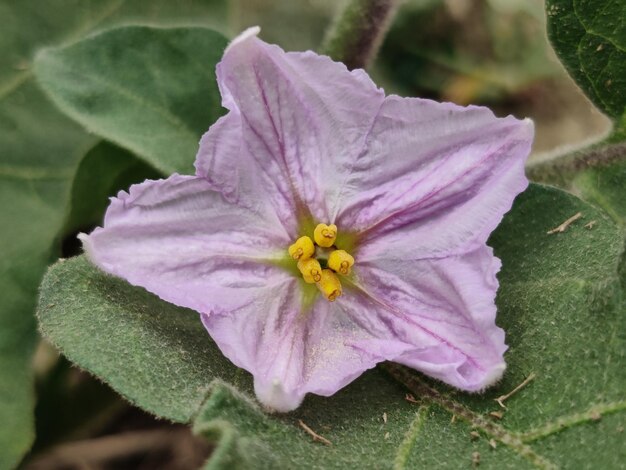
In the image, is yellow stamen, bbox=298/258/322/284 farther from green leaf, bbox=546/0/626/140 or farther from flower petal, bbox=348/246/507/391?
green leaf, bbox=546/0/626/140

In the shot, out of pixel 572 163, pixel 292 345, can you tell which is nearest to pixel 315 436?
pixel 292 345

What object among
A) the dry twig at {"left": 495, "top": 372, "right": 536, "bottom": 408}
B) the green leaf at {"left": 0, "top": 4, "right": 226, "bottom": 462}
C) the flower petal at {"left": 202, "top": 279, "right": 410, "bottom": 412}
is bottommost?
the green leaf at {"left": 0, "top": 4, "right": 226, "bottom": 462}

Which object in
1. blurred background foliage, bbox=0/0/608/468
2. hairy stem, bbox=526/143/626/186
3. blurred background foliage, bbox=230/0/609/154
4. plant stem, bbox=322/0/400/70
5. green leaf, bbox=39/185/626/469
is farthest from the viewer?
blurred background foliage, bbox=230/0/609/154

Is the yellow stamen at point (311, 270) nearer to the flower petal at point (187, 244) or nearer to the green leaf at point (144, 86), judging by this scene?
the flower petal at point (187, 244)

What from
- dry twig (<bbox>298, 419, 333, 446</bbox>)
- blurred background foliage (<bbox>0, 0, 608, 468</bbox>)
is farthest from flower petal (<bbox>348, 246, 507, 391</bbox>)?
blurred background foliage (<bbox>0, 0, 608, 468</bbox>)

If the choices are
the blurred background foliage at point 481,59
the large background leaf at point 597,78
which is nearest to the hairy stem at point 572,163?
the large background leaf at point 597,78

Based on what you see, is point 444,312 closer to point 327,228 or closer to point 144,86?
point 327,228

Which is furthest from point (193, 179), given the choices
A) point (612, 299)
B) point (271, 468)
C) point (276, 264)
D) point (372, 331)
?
point (612, 299)

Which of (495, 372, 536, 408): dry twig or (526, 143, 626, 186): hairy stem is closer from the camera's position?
(495, 372, 536, 408): dry twig
